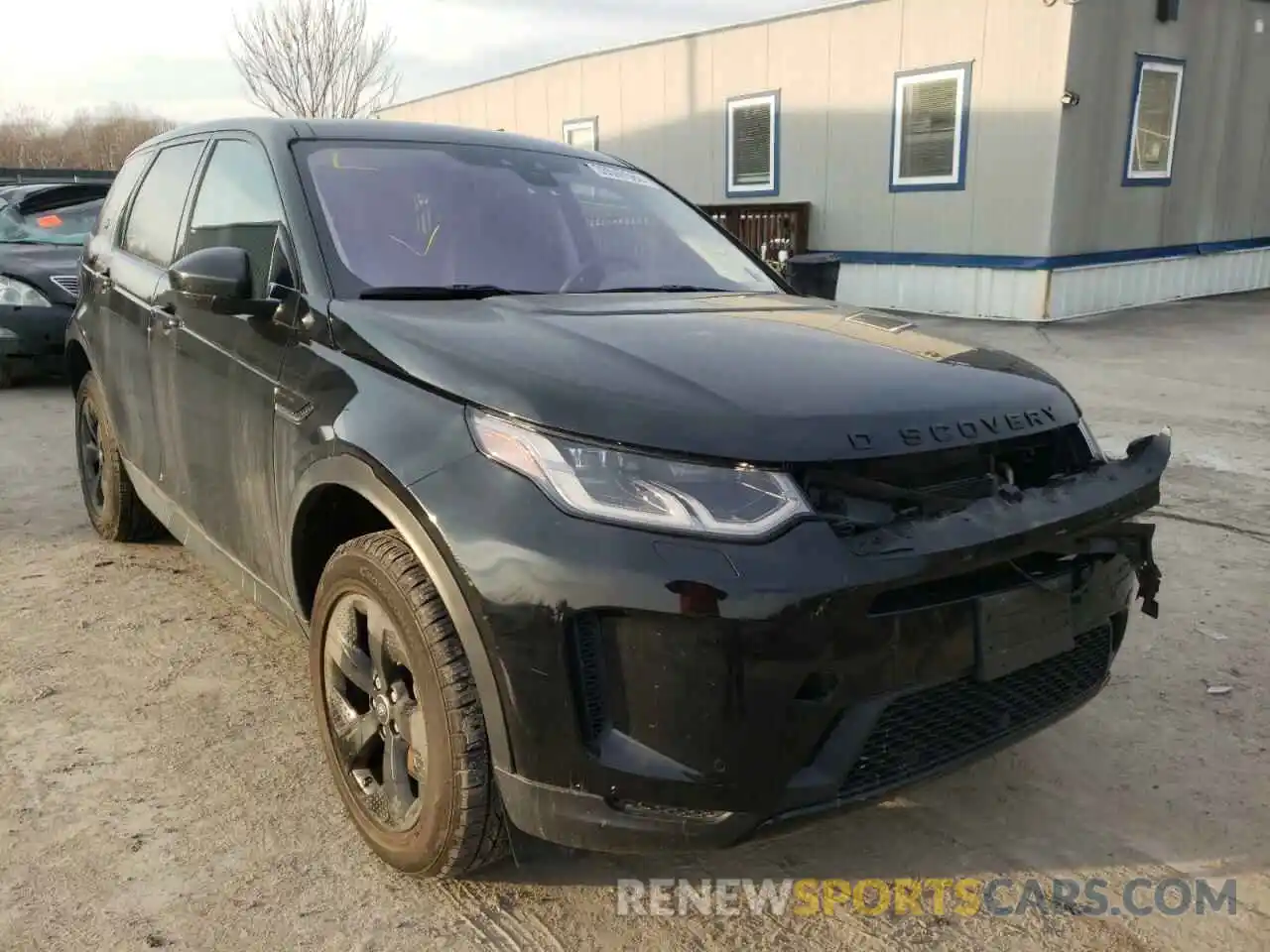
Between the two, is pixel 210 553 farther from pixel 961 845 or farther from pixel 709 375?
pixel 961 845

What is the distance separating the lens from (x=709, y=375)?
206cm

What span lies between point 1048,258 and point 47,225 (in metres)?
10.0

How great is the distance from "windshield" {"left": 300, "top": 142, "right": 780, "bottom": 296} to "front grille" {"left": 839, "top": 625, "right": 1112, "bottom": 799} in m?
1.46

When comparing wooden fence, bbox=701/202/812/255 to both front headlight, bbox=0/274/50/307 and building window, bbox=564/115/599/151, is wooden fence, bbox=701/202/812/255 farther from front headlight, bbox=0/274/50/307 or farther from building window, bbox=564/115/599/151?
front headlight, bbox=0/274/50/307

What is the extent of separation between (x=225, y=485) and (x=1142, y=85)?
39.8 feet

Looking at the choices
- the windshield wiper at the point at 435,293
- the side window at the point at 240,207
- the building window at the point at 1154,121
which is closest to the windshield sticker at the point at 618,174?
the windshield wiper at the point at 435,293

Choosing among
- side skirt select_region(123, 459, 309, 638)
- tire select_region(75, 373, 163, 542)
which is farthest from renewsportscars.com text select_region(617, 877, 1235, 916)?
tire select_region(75, 373, 163, 542)

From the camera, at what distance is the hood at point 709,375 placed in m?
1.88

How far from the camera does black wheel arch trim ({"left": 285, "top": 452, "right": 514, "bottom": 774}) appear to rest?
73.9 inches

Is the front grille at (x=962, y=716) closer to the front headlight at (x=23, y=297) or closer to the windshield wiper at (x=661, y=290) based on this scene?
the windshield wiper at (x=661, y=290)

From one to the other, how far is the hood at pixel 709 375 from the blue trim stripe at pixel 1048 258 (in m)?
8.85

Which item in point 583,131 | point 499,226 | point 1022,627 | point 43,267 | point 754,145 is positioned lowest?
point 1022,627

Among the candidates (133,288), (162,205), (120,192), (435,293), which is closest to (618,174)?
(435,293)

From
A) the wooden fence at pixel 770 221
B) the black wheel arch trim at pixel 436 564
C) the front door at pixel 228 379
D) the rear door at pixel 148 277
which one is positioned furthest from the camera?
the wooden fence at pixel 770 221
